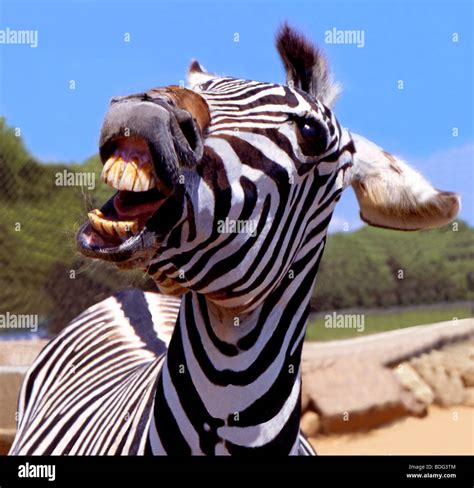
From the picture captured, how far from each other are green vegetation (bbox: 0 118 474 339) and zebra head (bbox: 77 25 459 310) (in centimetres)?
652

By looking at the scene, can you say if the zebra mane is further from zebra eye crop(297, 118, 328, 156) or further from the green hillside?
the green hillside

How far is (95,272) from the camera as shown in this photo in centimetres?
928

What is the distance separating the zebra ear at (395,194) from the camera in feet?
7.20

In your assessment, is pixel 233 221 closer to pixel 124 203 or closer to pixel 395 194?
pixel 124 203

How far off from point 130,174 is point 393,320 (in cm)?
→ 1237

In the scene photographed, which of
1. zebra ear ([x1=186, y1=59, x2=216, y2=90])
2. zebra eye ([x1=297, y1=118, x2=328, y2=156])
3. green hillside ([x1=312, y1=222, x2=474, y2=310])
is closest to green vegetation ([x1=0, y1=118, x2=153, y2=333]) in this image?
green hillside ([x1=312, y1=222, x2=474, y2=310])

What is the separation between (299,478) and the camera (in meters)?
2.29

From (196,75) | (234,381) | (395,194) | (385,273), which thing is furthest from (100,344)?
(385,273)

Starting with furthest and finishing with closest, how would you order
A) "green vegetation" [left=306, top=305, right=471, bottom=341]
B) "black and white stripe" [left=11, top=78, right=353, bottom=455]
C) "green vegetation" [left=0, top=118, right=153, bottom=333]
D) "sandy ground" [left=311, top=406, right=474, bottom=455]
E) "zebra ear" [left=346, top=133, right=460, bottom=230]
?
"green vegetation" [left=306, top=305, right=471, bottom=341], "green vegetation" [left=0, top=118, right=153, bottom=333], "sandy ground" [left=311, top=406, right=474, bottom=455], "zebra ear" [left=346, top=133, right=460, bottom=230], "black and white stripe" [left=11, top=78, right=353, bottom=455]

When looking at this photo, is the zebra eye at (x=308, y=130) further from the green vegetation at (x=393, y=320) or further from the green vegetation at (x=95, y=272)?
the green vegetation at (x=393, y=320)

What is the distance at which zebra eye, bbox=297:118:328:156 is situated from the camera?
2.02 meters

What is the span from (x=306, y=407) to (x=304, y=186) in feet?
21.5

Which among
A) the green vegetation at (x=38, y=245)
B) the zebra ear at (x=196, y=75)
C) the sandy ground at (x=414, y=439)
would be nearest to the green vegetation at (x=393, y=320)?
the green vegetation at (x=38, y=245)

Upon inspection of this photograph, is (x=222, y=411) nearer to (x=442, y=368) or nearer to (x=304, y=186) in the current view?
(x=304, y=186)
